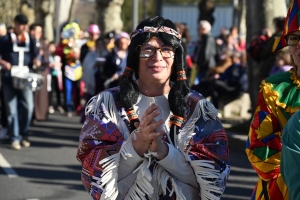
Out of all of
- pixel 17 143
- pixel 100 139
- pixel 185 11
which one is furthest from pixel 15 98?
pixel 185 11

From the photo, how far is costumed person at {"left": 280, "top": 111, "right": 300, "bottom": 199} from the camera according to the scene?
262cm

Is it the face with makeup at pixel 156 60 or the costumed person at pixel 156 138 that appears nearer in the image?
the costumed person at pixel 156 138

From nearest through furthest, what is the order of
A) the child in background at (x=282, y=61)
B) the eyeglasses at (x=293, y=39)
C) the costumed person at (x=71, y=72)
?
1. the eyeglasses at (x=293, y=39)
2. the child in background at (x=282, y=61)
3. the costumed person at (x=71, y=72)

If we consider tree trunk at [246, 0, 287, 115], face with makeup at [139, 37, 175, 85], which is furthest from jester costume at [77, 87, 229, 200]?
tree trunk at [246, 0, 287, 115]

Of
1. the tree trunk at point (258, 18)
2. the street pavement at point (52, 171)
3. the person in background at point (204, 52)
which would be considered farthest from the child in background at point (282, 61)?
the person in background at point (204, 52)

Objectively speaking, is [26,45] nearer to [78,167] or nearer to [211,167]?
[78,167]

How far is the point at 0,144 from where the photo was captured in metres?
11.7

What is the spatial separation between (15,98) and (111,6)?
1061 centimetres

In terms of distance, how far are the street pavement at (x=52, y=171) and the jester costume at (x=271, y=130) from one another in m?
4.34

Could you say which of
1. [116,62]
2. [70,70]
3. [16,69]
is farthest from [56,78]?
[16,69]

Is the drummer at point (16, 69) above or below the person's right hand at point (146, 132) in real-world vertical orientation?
below

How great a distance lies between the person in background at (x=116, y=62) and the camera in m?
12.2

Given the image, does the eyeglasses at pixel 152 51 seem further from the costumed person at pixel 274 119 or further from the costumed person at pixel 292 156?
the costumed person at pixel 292 156

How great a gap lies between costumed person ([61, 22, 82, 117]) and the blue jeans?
4.85 meters
